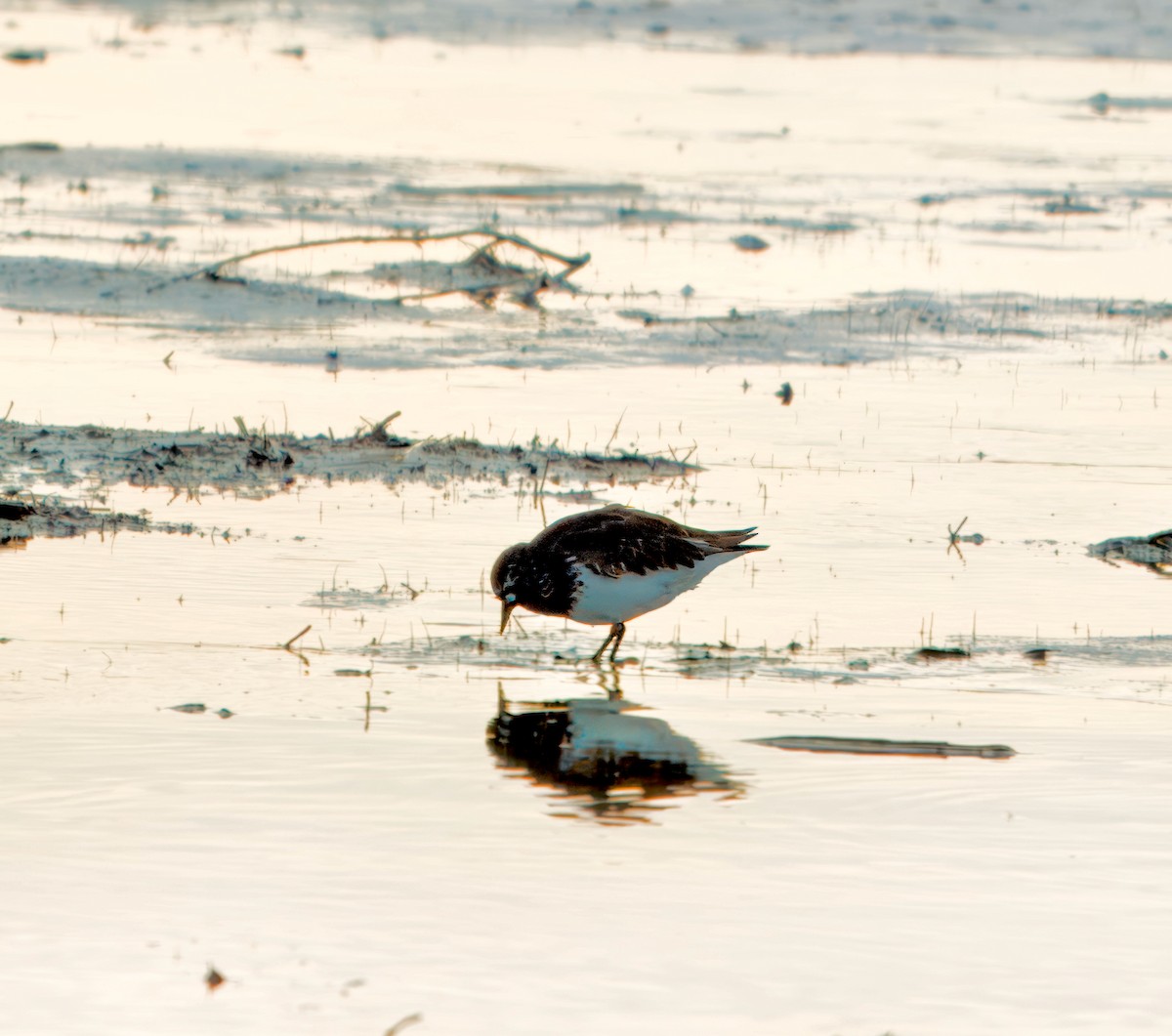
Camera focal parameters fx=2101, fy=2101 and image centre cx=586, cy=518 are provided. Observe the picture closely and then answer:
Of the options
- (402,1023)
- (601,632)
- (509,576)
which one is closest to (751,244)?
(601,632)

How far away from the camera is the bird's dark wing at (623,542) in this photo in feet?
26.8

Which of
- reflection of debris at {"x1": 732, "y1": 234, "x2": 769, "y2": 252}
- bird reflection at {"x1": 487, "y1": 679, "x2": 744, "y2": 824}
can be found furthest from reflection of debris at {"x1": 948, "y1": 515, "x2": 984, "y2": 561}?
reflection of debris at {"x1": 732, "y1": 234, "x2": 769, "y2": 252}

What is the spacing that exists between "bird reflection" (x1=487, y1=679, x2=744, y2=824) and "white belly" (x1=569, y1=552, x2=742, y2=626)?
0.45 meters

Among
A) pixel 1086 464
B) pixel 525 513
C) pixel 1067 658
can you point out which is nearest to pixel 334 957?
pixel 1067 658

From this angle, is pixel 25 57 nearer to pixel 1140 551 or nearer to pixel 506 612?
pixel 1140 551

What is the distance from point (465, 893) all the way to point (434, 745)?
4.52 ft

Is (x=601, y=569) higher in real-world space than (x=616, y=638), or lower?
higher

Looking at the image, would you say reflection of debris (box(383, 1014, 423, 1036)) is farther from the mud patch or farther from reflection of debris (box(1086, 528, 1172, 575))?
the mud patch

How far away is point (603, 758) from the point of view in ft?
23.6

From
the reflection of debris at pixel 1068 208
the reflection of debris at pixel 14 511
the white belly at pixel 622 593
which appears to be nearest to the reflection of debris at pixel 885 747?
the white belly at pixel 622 593

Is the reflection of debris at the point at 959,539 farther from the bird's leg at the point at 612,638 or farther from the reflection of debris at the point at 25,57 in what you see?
the reflection of debris at the point at 25,57

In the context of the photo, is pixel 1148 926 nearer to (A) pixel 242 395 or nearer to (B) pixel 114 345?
(A) pixel 242 395

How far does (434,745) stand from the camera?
281 inches

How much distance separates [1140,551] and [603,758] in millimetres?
4136
